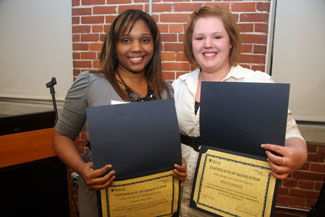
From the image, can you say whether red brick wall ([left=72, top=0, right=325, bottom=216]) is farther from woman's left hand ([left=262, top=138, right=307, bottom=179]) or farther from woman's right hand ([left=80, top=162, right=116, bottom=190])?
woman's right hand ([left=80, top=162, right=116, bottom=190])

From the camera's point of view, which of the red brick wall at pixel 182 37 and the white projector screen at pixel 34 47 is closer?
the red brick wall at pixel 182 37

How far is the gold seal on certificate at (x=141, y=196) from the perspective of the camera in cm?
85

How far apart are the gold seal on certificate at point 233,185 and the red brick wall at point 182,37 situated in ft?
4.45

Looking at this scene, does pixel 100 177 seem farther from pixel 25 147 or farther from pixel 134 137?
pixel 25 147

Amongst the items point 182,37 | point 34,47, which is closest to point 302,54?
point 182,37

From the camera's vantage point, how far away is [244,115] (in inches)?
34.0

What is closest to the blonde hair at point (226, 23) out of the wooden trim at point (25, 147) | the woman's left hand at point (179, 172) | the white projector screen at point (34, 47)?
the woman's left hand at point (179, 172)

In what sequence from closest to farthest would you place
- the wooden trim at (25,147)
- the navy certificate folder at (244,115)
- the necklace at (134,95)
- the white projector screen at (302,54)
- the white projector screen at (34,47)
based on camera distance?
the navy certificate folder at (244,115), the necklace at (134,95), the wooden trim at (25,147), the white projector screen at (302,54), the white projector screen at (34,47)

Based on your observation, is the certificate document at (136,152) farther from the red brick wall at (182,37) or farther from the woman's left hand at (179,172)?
the red brick wall at (182,37)

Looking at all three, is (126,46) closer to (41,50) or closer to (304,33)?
(304,33)

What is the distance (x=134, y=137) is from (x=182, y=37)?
152 centimetres

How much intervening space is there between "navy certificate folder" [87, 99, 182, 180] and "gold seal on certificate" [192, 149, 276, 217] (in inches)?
6.1

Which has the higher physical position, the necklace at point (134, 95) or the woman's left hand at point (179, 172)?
the necklace at point (134, 95)

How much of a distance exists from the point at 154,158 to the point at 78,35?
1934mm
